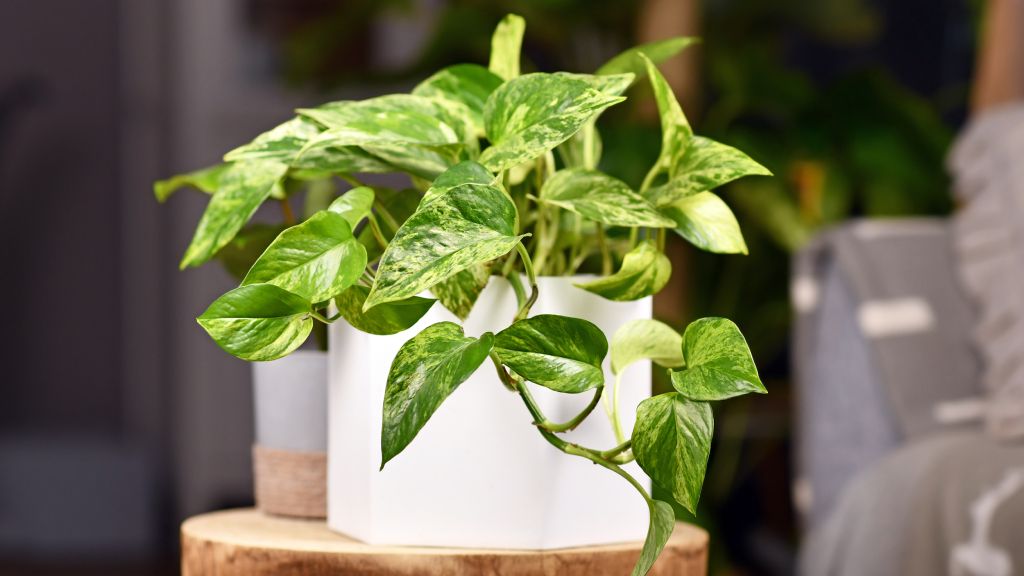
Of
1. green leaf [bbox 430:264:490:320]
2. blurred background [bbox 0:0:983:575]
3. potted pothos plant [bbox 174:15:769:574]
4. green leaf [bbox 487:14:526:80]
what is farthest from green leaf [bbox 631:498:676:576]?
blurred background [bbox 0:0:983:575]

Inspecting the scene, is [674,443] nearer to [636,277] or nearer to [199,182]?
[636,277]

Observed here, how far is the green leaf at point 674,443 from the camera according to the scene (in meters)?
0.43

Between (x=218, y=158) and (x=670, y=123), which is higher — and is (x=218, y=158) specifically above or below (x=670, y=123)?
above

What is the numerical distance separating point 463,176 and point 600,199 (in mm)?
66

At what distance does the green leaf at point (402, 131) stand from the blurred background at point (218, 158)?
120cm

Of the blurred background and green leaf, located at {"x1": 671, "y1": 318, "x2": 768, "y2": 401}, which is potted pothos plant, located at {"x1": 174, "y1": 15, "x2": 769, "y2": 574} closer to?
green leaf, located at {"x1": 671, "y1": 318, "x2": 768, "y2": 401}

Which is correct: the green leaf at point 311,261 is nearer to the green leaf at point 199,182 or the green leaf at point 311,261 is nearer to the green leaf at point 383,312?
the green leaf at point 383,312

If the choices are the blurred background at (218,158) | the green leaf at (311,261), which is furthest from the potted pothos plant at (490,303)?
the blurred background at (218,158)

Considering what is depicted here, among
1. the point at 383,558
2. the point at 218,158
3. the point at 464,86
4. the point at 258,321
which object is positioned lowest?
the point at 383,558

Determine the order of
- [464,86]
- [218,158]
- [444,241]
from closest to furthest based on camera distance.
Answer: [444,241] < [464,86] < [218,158]

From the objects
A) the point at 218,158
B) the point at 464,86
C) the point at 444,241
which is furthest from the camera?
the point at 218,158

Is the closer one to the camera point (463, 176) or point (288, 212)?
point (463, 176)

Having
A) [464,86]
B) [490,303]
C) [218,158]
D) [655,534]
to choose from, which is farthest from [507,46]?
[218,158]

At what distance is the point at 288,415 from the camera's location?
0.60 m
